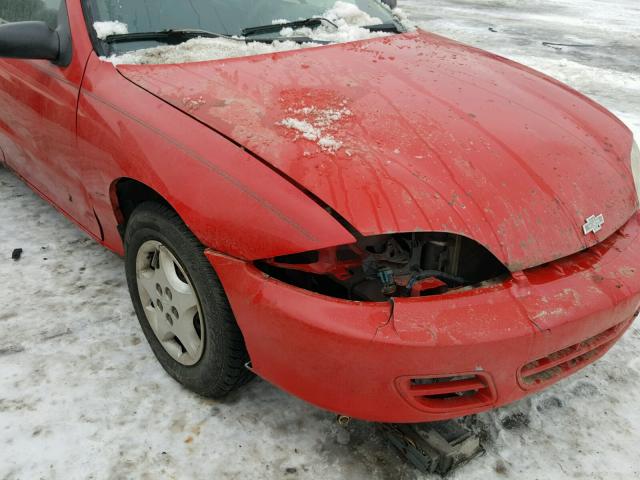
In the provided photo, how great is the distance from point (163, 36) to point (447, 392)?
5.96 ft

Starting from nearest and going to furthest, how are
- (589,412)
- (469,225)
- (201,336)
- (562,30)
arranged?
(469,225)
(201,336)
(589,412)
(562,30)

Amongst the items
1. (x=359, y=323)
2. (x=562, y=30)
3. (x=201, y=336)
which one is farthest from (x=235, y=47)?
(x=562, y=30)

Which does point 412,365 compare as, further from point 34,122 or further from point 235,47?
point 34,122

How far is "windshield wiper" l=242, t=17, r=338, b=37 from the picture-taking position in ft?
8.60

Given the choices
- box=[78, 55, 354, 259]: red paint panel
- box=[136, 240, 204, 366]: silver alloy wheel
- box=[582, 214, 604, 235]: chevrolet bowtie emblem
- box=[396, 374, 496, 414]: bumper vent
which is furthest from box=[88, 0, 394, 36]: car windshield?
box=[396, 374, 496, 414]: bumper vent

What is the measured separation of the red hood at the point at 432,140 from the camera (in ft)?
5.52

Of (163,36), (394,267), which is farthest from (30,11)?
(394,267)

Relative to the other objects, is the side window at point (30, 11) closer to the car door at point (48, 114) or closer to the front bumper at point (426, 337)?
the car door at point (48, 114)

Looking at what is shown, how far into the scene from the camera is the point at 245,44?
2.49 m

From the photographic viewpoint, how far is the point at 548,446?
6.65 feet

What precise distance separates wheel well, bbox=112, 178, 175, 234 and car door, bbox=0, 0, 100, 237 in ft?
0.77

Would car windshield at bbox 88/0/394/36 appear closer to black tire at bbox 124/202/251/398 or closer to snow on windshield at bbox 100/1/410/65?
snow on windshield at bbox 100/1/410/65

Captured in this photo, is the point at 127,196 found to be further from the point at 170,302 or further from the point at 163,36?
the point at 163,36

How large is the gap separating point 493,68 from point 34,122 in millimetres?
2098
